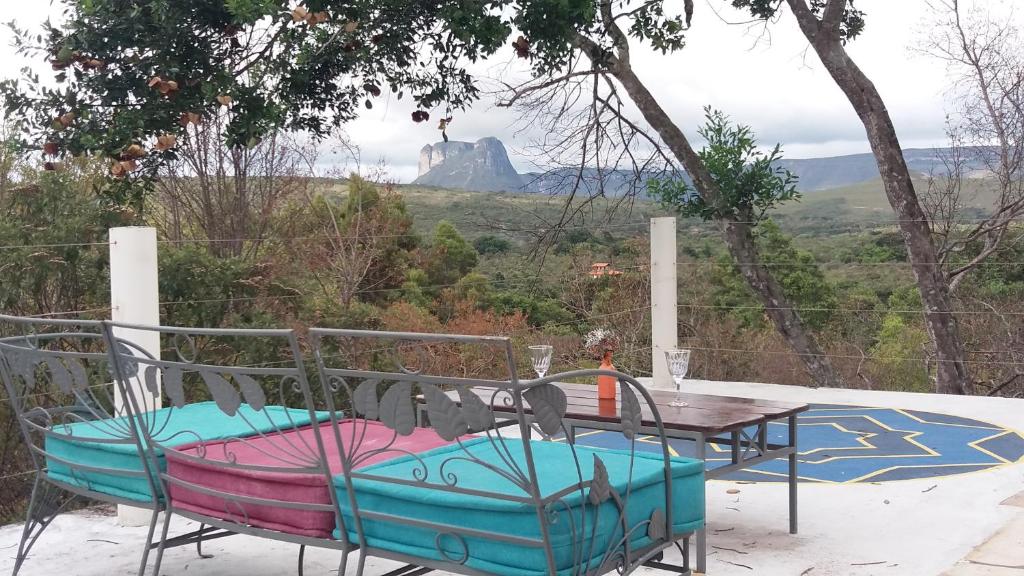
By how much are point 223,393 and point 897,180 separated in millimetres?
8918

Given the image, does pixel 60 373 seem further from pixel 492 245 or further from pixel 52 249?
pixel 492 245

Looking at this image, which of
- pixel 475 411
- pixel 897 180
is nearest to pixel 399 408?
pixel 475 411

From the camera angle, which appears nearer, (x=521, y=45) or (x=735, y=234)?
(x=521, y=45)

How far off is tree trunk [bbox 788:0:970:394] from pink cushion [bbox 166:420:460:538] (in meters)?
8.27

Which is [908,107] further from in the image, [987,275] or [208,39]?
[208,39]

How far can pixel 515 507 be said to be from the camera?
5.74 ft

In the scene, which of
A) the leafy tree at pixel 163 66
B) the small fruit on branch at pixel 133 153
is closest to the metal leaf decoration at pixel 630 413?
the leafy tree at pixel 163 66

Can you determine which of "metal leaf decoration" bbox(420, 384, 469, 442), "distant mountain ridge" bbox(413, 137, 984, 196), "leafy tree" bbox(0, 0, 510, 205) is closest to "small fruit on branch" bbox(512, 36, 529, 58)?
"leafy tree" bbox(0, 0, 510, 205)

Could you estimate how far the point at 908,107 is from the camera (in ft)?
32.3

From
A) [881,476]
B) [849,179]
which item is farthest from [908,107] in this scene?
[881,476]

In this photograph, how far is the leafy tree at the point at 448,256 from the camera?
44.1ft

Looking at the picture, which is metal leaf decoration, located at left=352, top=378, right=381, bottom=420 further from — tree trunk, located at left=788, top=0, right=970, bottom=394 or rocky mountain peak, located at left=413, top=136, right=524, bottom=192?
tree trunk, located at left=788, top=0, right=970, bottom=394

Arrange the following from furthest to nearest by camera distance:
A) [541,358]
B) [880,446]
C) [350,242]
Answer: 1. [350,242]
2. [880,446]
3. [541,358]

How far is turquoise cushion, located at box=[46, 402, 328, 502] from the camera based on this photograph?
7.91ft
